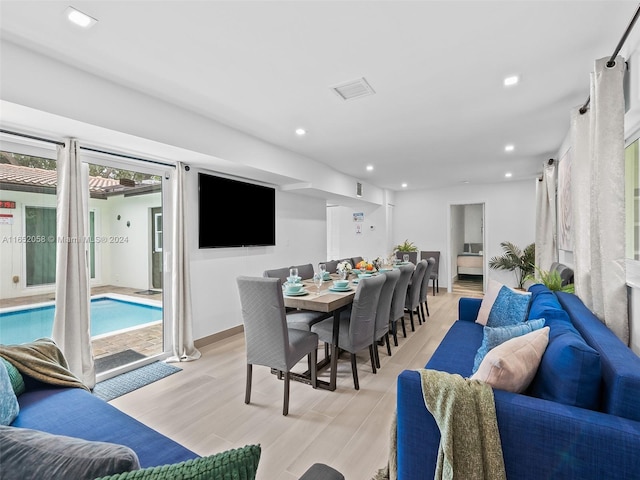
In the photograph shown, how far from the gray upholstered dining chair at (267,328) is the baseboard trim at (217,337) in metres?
1.53

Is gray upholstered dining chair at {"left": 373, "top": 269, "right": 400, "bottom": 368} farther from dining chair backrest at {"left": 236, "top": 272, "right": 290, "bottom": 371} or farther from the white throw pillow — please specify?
the white throw pillow

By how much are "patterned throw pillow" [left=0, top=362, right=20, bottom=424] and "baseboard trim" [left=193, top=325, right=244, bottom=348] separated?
90.3 inches

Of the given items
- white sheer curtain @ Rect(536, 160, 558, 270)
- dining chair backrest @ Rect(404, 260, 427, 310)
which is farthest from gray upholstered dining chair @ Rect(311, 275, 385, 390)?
white sheer curtain @ Rect(536, 160, 558, 270)

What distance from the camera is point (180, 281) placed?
137 inches

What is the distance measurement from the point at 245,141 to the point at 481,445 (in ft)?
11.4

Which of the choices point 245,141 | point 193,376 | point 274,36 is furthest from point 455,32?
point 193,376

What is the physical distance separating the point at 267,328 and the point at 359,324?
839 millimetres

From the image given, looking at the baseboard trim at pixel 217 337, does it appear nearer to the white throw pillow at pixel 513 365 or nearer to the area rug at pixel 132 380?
the area rug at pixel 132 380

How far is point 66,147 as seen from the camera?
258 centimetres

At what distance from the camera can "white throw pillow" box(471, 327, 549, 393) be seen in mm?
1258

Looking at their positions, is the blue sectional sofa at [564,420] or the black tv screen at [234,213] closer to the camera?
the blue sectional sofa at [564,420]

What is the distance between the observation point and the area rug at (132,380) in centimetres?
271

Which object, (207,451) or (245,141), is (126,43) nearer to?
(245,141)

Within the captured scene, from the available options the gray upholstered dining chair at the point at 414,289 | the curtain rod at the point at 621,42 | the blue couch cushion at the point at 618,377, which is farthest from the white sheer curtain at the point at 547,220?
the blue couch cushion at the point at 618,377
